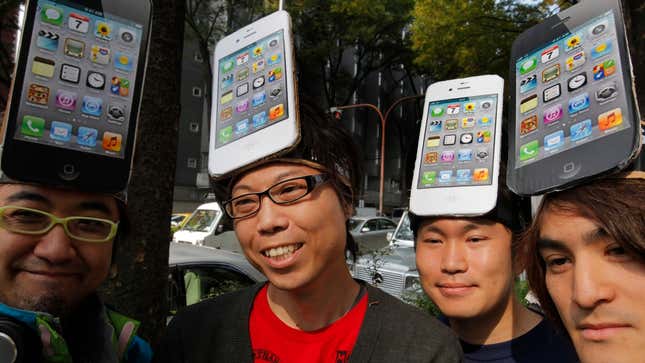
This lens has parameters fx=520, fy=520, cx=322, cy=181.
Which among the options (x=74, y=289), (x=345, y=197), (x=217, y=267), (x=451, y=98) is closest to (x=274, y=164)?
(x=345, y=197)

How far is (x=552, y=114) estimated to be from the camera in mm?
1612

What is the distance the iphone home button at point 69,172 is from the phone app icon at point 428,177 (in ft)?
4.61

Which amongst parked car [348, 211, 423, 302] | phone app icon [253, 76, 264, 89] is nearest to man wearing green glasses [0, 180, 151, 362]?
phone app icon [253, 76, 264, 89]

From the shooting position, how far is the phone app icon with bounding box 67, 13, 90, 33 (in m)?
1.60

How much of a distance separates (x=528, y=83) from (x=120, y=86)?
1337 mm

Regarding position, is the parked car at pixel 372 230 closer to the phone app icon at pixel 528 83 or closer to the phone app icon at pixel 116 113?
the phone app icon at pixel 528 83

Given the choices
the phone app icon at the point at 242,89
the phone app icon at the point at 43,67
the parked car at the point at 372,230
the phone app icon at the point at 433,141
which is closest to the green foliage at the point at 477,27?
the parked car at the point at 372,230

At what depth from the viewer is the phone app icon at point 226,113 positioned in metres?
2.01

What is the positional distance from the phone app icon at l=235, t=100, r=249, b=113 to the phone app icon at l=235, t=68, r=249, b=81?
0.32ft

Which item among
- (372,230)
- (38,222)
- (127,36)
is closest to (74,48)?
(127,36)

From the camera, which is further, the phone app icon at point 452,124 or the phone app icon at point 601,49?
the phone app icon at point 452,124

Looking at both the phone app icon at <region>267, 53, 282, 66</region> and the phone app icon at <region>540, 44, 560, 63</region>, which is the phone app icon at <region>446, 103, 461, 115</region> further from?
the phone app icon at <region>267, 53, 282, 66</region>

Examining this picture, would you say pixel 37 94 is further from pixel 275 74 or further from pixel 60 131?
pixel 275 74

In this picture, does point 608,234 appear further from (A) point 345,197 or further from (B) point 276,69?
(B) point 276,69
